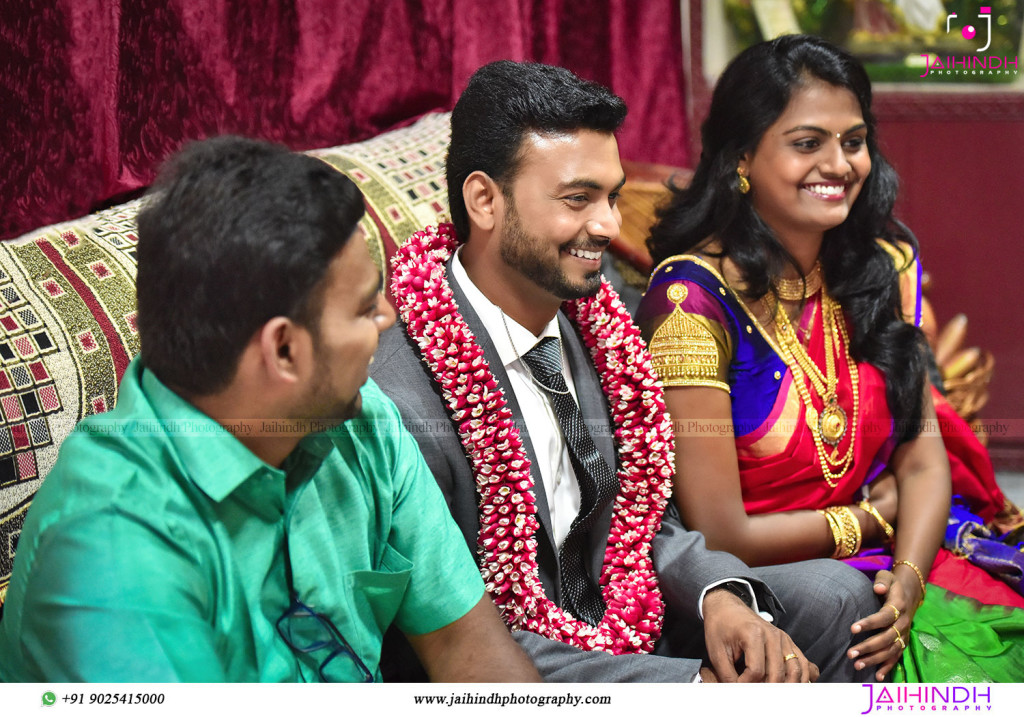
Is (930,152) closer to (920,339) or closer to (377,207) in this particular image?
(920,339)

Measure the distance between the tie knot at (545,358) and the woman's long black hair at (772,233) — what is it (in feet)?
1.44

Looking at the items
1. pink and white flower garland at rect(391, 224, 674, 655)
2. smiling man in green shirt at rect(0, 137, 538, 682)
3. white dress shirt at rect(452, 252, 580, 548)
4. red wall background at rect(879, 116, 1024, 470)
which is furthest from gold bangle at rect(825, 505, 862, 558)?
red wall background at rect(879, 116, 1024, 470)

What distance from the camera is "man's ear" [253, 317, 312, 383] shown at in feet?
3.48

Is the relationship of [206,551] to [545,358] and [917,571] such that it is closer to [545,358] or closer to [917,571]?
[545,358]

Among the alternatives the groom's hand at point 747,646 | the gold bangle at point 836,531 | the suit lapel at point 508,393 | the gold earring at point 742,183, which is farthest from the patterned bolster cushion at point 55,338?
the gold bangle at point 836,531

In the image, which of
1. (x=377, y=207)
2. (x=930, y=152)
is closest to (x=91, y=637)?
(x=377, y=207)

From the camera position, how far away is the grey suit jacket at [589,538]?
57.1 inches

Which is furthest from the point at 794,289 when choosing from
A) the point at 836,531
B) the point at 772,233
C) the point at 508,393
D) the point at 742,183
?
the point at 508,393

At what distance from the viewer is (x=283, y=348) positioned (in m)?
1.09

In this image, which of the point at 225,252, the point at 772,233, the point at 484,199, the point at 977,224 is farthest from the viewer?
the point at 977,224

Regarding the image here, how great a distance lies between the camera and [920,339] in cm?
195

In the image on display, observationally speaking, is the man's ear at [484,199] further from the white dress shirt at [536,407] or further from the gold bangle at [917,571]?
the gold bangle at [917,571]

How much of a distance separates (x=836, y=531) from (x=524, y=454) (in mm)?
675

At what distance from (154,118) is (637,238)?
1109 mm
